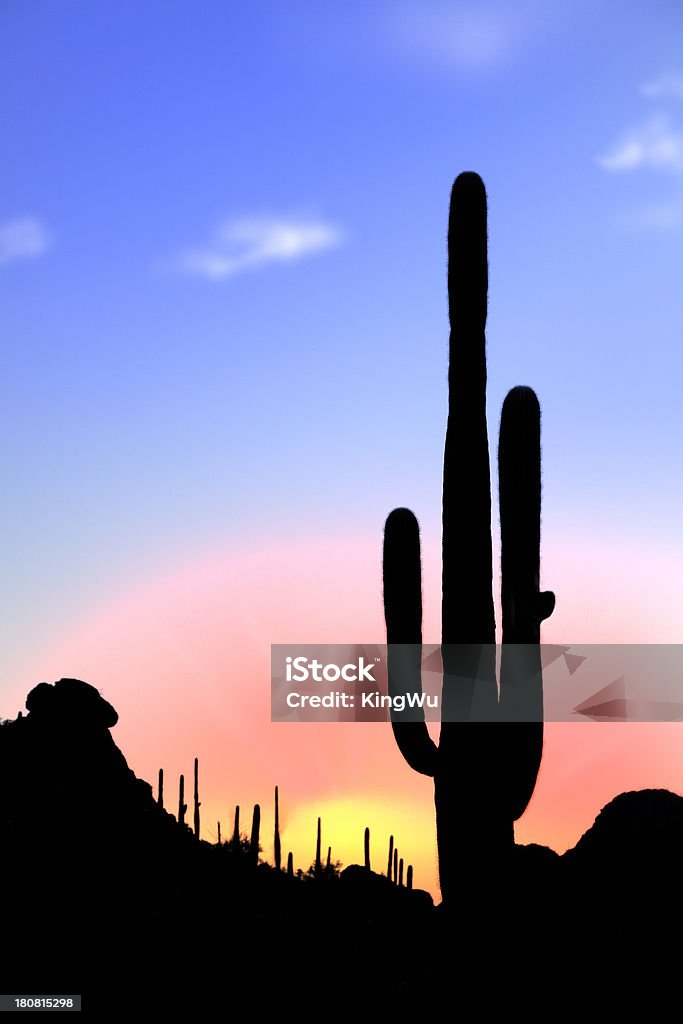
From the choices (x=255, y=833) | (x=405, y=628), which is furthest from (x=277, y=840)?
(x=405, y=628)

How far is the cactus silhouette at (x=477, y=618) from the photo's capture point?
39.8 feet

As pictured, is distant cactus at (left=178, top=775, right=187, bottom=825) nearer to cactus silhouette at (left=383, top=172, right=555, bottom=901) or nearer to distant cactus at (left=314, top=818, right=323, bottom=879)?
distant cactus at (left=314, top=818, right=323, bottom=879)

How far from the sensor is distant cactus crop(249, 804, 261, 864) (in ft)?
104

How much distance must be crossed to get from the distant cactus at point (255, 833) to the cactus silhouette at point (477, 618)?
19.7 m

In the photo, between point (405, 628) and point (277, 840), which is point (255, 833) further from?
point (405, 628)

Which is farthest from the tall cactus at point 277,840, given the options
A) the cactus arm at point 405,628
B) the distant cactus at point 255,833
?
the cactus arm at point 405,628

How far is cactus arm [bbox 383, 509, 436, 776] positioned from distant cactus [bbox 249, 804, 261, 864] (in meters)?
19.6

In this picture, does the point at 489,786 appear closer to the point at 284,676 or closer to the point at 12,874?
the point at 284,676

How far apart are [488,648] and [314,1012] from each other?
7.25 metres

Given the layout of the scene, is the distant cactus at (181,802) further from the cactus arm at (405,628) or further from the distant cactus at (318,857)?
the cactus arm at (405,628)

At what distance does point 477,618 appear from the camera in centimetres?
1255

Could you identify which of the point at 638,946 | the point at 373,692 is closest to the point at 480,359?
the point at 373,692

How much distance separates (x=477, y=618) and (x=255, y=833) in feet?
71.8

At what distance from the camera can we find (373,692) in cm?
1450
